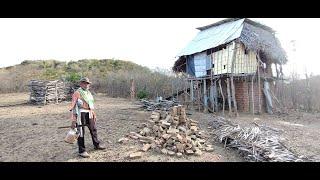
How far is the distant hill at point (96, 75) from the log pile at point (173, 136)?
1295 centimetres

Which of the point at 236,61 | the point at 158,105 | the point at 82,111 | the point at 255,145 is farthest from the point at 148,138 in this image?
the point at 236,61

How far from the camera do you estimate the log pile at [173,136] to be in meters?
8.29

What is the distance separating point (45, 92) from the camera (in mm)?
18297

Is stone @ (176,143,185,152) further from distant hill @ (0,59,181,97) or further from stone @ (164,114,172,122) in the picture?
distant hill @ (0,59,181,97)

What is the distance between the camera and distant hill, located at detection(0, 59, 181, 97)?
24.4 metres

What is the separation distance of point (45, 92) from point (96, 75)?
13.2 metres

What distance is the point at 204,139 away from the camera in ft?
32.4

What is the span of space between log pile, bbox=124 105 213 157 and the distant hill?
13.0 metres

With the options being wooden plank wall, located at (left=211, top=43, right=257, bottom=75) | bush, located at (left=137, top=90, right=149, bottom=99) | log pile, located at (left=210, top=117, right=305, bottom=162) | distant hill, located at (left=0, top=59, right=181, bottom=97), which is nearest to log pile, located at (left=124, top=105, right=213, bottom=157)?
log pile, located at (left=210, top=117, right=305, bottom=162)

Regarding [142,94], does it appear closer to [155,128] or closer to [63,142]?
[155,128]

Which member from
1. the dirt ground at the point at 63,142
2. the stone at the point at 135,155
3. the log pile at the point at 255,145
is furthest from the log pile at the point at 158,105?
the stone at the point at 135,155
